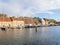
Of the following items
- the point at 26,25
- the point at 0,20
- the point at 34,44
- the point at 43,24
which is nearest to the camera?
the point at 34,44

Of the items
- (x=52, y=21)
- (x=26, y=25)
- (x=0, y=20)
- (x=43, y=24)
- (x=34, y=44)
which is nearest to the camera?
(x=34, y=44)

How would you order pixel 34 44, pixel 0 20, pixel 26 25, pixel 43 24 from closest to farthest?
pixel 34 44
pixel 0 20
pixel 26 25
pixel 43 24

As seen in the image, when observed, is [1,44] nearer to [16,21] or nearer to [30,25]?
[16,21]

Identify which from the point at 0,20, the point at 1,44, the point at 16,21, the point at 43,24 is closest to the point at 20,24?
the point at 16,21

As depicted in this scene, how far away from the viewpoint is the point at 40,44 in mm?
26766

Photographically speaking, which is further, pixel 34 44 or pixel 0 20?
pixel 0 20

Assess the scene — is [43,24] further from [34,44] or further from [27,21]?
[34,44]

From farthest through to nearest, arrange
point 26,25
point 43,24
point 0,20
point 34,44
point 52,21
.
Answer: point 52,21 < point 43,24 < point 26,25 < point 0,20 < point 34,44

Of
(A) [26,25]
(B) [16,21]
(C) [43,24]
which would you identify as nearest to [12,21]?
(B) [16,21]

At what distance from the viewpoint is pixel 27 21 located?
114875 mm

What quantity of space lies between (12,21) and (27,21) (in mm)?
16195

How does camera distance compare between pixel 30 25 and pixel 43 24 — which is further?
pixel 43 24

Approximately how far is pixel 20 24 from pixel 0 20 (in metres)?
12.1

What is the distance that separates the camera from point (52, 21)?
17400 centimetres
